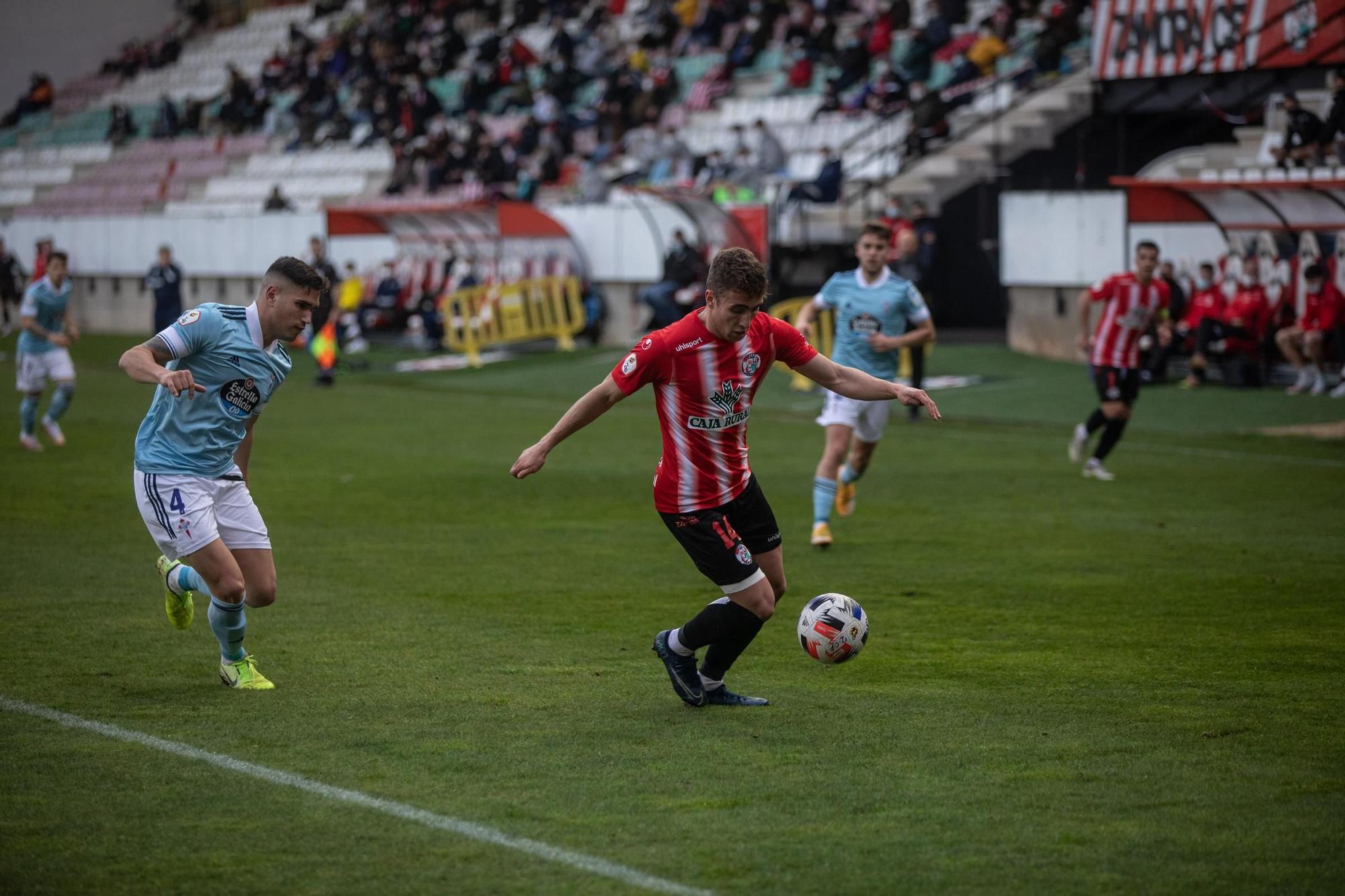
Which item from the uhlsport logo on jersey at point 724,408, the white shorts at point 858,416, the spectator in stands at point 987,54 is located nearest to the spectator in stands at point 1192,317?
the spectator in stands at point 987,54

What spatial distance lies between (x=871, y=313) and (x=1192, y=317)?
35.1ft

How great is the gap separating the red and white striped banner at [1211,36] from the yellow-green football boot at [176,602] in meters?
18.1

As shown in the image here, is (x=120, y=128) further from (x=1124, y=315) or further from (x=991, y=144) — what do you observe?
(x=1124, y=315)

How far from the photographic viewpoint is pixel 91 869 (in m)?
4.79

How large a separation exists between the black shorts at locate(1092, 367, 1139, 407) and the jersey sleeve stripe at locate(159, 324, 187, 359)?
9123 millimetres

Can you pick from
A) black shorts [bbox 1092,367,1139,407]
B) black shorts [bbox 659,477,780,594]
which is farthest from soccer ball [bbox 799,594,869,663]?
black shorts [bbox 1092,367,1139,407]

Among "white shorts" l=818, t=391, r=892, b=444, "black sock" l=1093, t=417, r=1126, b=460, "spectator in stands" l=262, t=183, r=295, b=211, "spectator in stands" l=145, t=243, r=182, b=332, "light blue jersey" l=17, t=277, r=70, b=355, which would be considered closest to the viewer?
"white shorts" l=818, t=391, r=892, b=444

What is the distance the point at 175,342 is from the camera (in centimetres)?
650

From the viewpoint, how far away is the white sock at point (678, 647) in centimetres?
668

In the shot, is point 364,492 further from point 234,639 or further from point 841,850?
point 841,850

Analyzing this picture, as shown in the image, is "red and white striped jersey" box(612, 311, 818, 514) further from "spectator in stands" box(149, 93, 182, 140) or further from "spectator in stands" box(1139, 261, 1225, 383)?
"spectator in stands" box(149, 93, 182, 140)

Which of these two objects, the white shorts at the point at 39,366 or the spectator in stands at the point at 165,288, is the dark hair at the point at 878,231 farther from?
the spectator in stands at the point at 165,288

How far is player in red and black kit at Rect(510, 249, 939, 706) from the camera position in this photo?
247 inches

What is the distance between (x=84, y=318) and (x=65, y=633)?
119 feet
